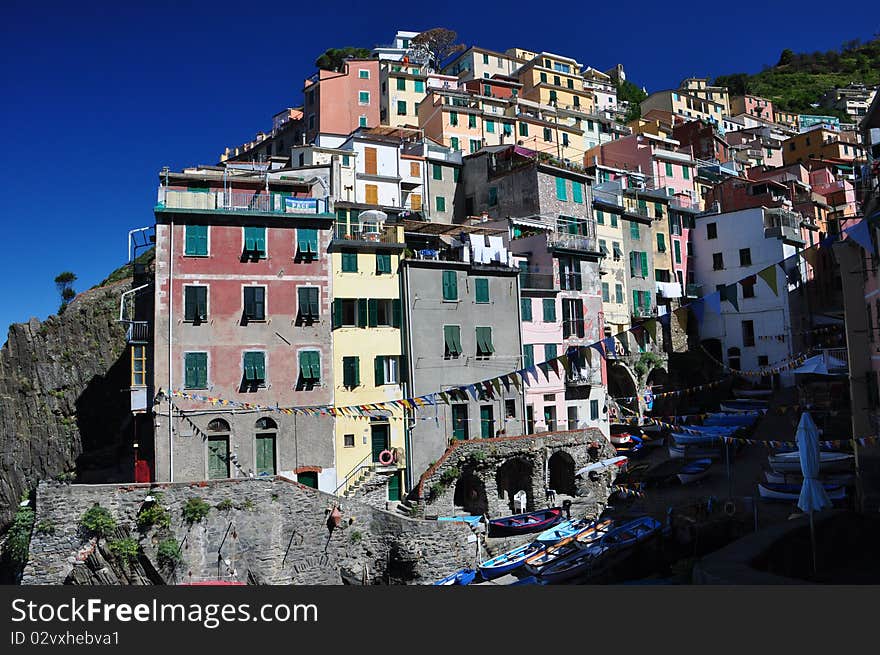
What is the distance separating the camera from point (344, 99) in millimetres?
70312

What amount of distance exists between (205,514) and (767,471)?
2871 cm

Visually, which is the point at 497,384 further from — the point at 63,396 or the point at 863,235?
the point at 63,396

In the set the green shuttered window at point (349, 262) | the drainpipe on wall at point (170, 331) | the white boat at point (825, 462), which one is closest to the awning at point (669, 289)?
the white boat at point (825, 462)

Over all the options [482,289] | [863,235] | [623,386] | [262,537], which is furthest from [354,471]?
[623,386]

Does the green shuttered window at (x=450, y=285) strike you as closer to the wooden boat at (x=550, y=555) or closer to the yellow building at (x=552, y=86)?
the wooden boat at (x=550, y=555)

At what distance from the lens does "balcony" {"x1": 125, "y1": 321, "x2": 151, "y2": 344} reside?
107 feet

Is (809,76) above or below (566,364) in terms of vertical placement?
above

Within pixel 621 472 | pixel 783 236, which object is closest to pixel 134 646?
pixel 621 472

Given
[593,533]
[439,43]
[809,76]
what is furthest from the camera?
[809,76]

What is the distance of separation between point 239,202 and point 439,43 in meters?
72.3

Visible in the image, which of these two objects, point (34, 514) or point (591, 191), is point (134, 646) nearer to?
point (34, 514)

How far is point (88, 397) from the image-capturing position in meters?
49.9

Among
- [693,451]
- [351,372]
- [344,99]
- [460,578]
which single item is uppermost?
[344,99]

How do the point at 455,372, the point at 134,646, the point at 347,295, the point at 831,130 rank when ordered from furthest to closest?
the point at 831,130 → the point at 455,372 → the point at 347,295 → the point at 134,646
